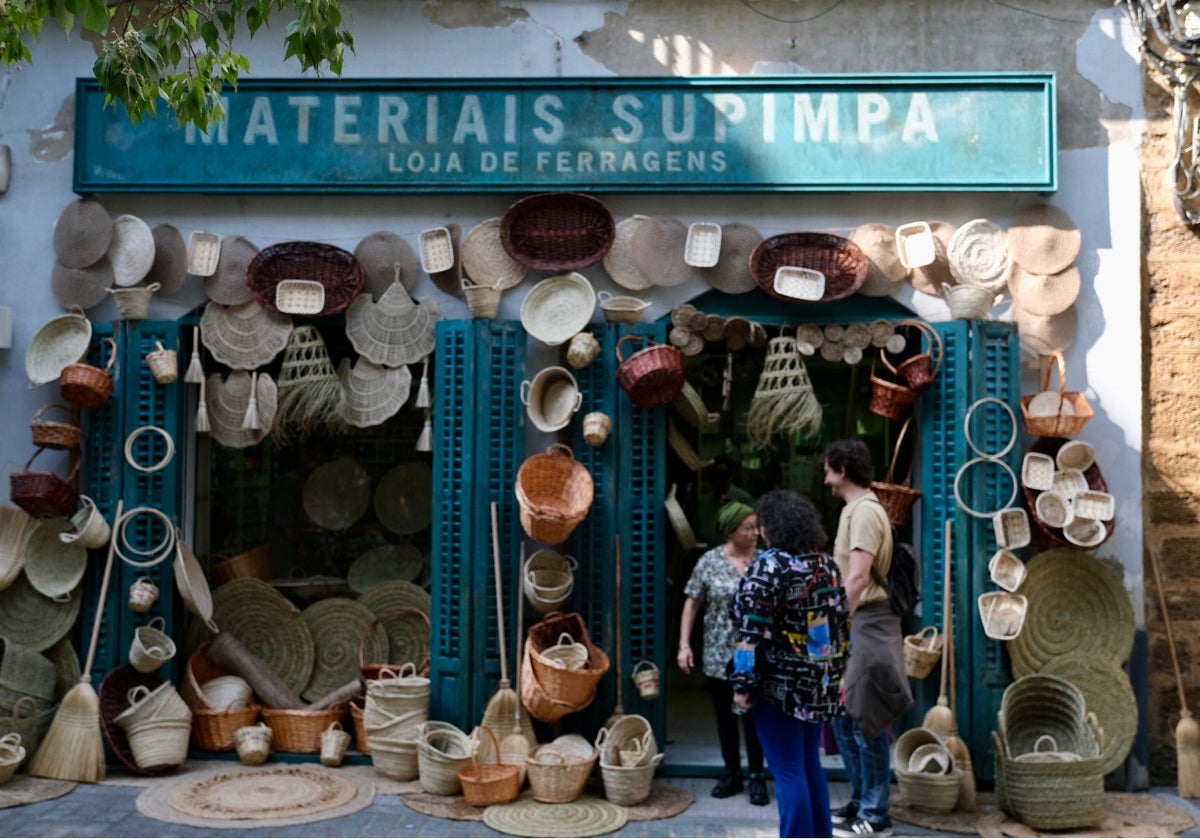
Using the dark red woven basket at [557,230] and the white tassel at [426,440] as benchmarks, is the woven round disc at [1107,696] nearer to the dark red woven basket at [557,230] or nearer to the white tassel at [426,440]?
the dark red woven basket at [557,230]

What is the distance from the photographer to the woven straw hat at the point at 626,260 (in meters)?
6.41

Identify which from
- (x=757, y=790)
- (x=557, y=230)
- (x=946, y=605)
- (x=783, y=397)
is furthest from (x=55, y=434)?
(x=946, y=605)

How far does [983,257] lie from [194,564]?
452 cm

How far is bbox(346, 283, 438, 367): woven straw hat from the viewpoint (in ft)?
21.4

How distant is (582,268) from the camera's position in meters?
6.43

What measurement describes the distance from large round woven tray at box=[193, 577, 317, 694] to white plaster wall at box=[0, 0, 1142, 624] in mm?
1227

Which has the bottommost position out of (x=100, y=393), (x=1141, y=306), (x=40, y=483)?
(x=40, y=483)

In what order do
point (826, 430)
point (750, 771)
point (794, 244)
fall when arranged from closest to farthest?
point (750, 771) → point (794, 244) → point (826, 430)

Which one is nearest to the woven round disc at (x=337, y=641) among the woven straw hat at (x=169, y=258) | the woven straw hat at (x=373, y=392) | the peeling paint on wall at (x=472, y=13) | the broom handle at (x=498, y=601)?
the broom handle at (x=498, y=601)

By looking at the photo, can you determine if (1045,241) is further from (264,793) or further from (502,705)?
(264,793)

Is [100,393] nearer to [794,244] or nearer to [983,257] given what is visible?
[794,244]

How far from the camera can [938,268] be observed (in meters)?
6.36

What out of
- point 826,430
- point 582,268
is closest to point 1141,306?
point 826,430

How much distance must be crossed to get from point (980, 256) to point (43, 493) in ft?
16.4
